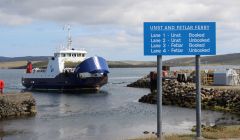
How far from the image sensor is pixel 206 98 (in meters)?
32.6

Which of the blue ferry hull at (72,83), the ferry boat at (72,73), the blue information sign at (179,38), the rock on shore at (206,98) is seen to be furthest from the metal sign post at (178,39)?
the blue ferry hull at (72,83)

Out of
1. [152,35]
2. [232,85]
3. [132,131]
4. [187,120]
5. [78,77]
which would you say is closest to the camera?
[152,35]

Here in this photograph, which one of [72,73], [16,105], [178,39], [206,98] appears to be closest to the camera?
[178,39]

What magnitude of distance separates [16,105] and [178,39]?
17524 millimetres

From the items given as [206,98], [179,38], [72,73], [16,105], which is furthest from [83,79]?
[179,38]

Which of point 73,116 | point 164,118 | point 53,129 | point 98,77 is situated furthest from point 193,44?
point 98,77

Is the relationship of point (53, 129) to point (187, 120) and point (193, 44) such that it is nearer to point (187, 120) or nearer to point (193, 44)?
point (187, 120)

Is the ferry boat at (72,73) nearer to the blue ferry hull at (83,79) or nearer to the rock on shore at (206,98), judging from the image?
the blue ferry hull at (83,79)

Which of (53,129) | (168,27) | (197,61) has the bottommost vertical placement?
(53,129)

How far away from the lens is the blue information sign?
43.4ft

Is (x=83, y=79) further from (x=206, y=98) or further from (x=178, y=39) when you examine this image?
(x=178, y=39)

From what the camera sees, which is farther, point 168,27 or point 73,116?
point 73,116

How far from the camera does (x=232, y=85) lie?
1528 inches

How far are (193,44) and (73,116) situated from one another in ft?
56.8
